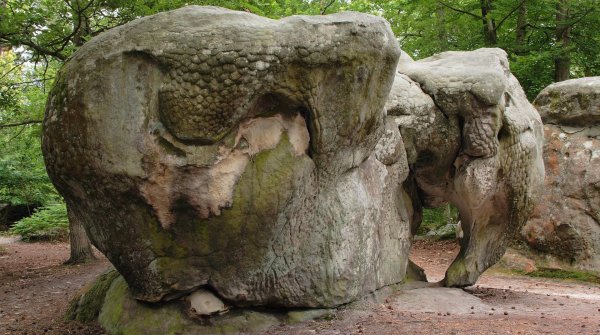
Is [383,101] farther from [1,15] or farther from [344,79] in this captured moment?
[1,15]

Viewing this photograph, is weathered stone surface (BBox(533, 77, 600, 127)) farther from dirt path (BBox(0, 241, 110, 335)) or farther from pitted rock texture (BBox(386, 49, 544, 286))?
dirt path (BBox(0, 241, 110, 335))

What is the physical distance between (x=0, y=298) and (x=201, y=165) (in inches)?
198

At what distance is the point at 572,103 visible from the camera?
11102mm

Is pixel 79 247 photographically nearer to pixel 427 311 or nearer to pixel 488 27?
pixel 427 311

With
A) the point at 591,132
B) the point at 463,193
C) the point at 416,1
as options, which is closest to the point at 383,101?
the point at 463,193

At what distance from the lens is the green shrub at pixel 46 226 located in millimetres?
18141

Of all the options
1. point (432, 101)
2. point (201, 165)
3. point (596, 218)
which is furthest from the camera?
point (596, 218)

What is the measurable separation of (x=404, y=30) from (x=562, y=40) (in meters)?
5.80

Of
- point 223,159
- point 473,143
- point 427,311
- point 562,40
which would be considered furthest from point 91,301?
point 562,40

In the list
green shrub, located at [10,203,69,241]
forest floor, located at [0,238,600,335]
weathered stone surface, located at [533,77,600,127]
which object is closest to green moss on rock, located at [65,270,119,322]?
forest floor, located at [0,238,600,335]

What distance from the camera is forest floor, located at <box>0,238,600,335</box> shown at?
18.3 feet

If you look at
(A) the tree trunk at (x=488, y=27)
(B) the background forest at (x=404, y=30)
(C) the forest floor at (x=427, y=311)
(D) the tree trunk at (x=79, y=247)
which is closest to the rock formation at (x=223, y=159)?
(C) the forest floor at (x=427, y=311)

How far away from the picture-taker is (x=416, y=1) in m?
14.7

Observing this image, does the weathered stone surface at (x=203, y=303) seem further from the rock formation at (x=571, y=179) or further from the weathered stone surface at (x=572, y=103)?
the weathered stone surface at (x=572, y=103)
